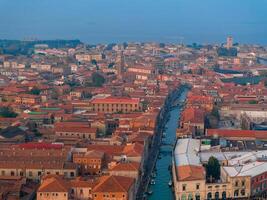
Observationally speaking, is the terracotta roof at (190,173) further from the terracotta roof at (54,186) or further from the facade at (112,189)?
the terracotta roof at (54,186)

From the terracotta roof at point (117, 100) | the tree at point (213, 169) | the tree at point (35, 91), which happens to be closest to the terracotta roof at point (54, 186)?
the tree at point (213, 169)

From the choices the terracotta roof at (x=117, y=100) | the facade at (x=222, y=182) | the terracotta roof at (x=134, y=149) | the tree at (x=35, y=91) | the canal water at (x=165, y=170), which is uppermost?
the terracotta roof at (x=117, y=100)

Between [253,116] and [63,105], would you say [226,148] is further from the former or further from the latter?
[63,105]

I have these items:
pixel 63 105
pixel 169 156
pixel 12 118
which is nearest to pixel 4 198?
pixel 169 156

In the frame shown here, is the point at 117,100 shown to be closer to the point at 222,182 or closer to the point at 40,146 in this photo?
the point at 40,146

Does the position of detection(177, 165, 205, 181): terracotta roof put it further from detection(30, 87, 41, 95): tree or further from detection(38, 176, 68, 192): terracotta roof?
detection(30, 87, 41, 95): tree

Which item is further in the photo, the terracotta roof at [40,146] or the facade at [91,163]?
the terracotta roof at [40,146]

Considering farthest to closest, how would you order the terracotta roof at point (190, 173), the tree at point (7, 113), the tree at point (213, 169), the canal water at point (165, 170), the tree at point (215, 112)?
the tree at point (215, 112), the tree at point (7, 113), the tree at point (213, 169), the canal water at point (165, 170), the terracotta roof at point (190, 173)

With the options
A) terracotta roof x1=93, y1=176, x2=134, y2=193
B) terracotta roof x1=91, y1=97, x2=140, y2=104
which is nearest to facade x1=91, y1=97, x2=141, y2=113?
terracotta roof x1=91, y1=97, x2=140, y2=104

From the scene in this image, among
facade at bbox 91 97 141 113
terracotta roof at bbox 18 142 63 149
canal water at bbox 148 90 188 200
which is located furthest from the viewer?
facade at bbox 91 97 141 113
